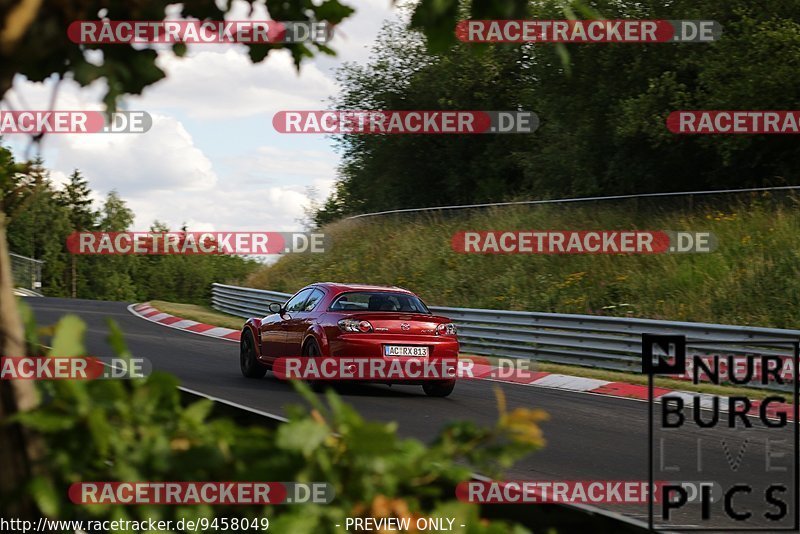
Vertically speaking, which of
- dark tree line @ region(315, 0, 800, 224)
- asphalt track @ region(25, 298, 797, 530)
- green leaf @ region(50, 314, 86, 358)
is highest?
dark tree line @ region(315, 0, 800, 224)

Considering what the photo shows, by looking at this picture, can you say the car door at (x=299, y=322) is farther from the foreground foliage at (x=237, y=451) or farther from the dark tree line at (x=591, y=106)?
the foreground foliage at (x=237, y=451)

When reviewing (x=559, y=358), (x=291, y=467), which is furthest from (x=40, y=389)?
(x=559, y=358)

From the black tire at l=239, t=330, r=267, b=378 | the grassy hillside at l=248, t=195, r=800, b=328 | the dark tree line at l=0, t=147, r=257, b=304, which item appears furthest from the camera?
the dark tree line at l=0, t=147, r=257, b=304

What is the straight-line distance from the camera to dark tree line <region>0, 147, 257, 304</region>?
11612 centimetres

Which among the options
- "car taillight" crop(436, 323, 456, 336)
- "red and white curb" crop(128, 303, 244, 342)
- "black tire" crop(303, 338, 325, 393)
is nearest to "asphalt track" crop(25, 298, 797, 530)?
"black tire" crop(303, 338, 325, 393)

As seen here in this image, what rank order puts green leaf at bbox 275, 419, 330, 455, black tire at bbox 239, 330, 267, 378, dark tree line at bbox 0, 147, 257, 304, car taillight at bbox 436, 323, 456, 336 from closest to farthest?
green leaf at bbox 275, 419, 330, 455 < car taillight at bbox 436, 323, 456, 336 < black tire at bbox 239, 330, 267, 378 < dark tree line at bbox 0, 147, 257, 304

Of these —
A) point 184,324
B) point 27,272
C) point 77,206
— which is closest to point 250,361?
point 184,324

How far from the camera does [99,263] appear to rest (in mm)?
135375

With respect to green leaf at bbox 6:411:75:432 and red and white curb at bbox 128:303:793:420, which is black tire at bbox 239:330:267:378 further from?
green leaf at bbox 6:411:75:432

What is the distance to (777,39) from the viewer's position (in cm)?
2420

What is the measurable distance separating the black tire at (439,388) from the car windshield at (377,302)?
3.02 ft

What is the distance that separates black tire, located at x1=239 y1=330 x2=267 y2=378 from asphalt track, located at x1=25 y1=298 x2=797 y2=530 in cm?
17

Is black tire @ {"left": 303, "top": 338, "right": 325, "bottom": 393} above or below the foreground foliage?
below

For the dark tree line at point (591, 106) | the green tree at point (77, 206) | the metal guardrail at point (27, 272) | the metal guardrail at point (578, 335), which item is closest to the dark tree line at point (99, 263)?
the green tree at point (77, 206)
